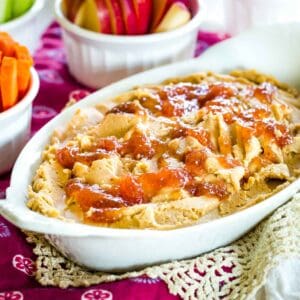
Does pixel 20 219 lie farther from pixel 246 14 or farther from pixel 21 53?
pixel 246 14

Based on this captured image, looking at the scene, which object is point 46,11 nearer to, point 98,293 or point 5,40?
point 5,40

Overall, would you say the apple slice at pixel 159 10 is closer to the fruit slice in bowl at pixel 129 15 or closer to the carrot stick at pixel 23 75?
the fruit slice in bowl at pixel 129 15

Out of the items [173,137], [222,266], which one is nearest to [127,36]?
[173,137]

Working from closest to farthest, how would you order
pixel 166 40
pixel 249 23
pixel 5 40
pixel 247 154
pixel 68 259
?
pixel 68 259 → pixel 247 154 → pixel 5 40 → pixel 166 40 → pixel 249 23

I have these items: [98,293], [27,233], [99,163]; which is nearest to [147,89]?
[99,163]

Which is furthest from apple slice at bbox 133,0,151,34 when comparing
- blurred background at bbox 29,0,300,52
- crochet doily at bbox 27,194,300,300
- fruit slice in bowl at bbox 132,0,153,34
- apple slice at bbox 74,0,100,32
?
crochet doily at bbox 27,194,300,300

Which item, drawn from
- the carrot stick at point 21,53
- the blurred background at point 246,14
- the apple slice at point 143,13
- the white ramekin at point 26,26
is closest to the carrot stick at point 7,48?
the carrot stick at point 21,53
